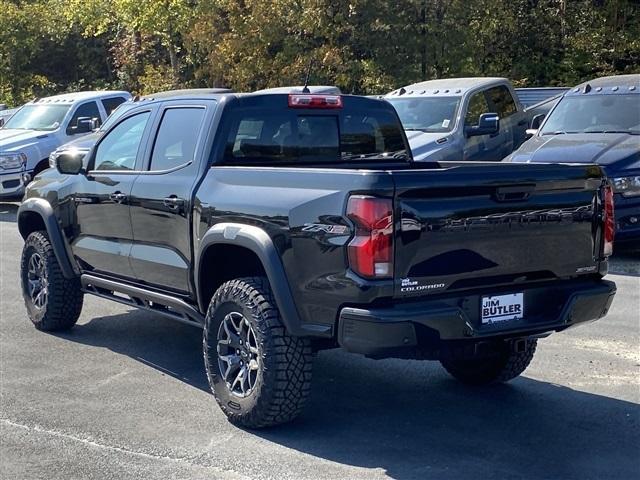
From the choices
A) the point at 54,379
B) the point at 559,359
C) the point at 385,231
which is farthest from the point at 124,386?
the point at 559,359

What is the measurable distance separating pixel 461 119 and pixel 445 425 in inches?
307

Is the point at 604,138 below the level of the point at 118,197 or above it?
below

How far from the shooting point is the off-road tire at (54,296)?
7.81 metres

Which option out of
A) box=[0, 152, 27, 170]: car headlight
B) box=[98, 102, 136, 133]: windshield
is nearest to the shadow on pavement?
box=[0, 152, 27, 170]: car headlight

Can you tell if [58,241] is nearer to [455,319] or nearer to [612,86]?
[455,319]

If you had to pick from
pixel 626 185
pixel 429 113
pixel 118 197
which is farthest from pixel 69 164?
pixel 429 113

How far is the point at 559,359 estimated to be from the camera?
279 inches

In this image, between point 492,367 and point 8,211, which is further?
point 8,211

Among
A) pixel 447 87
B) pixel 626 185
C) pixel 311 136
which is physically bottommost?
pixel 626 185

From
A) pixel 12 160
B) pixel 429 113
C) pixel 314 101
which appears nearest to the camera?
pixel 314 101

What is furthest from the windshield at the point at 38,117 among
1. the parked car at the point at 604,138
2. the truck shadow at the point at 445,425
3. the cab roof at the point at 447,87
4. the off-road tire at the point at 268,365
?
the off-road tire at the point at 268,365

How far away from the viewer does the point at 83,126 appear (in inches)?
650

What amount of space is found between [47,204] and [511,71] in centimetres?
1650

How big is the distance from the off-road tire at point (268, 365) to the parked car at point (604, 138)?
591cm
